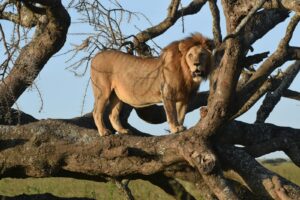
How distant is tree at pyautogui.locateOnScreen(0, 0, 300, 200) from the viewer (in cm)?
714

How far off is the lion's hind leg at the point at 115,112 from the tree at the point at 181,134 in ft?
1.15

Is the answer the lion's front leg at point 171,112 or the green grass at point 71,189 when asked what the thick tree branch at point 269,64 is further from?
the green grass at point 71,189

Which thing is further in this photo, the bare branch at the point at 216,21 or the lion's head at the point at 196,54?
the bare branch at the point at 216,21

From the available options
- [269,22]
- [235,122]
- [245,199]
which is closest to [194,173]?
[245,199]

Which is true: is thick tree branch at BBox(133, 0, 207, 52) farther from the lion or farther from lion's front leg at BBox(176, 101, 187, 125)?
lion's front leg at BBox(176, 101, 187, 125)

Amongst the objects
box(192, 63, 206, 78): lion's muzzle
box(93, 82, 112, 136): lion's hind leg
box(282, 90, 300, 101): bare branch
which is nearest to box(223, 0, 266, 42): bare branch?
box(192, 63, 206, 78): lion's muzzle

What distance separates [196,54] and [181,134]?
104 cm

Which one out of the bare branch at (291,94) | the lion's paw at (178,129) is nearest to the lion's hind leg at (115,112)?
the lion's paw at (178,129)

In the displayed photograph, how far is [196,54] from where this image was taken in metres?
8.26

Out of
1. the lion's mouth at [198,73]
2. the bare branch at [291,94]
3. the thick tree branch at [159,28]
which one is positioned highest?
the thick tree branch at [159,28]

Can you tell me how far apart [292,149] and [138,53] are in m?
2.32

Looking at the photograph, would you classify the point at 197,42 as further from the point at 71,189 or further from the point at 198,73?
the point at 71,189

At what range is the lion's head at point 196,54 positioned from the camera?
8.29 meters

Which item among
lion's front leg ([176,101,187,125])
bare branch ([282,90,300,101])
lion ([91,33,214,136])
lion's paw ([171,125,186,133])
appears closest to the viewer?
lion's paw ([171,125,186,133])
